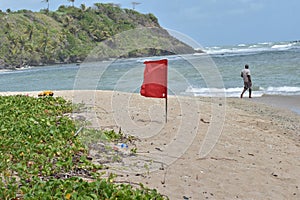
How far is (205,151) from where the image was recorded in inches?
233

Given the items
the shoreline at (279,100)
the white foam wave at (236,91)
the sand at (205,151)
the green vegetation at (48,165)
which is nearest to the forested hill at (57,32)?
the white foam wave at (236,91)

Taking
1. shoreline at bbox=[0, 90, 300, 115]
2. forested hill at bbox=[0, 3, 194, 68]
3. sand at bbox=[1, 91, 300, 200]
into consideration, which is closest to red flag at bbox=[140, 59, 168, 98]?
sand at bbox=[1, 91, 300, 200]

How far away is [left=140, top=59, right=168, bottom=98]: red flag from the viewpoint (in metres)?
6.70

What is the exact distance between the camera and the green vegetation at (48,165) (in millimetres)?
3562

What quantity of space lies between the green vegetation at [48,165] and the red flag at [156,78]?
41.8 inches

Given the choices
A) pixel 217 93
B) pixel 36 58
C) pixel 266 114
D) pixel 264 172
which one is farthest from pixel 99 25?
pixel 264 172

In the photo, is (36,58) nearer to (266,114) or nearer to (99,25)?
(99,25)

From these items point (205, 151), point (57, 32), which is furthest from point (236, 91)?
point (57, 32)

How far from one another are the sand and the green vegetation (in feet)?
1.44

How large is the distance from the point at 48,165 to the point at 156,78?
2.94 m

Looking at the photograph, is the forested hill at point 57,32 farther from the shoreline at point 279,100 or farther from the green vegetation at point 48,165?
the green vegetation at point 48,165

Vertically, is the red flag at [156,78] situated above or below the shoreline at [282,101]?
above

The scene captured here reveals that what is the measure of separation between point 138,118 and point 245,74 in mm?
8156

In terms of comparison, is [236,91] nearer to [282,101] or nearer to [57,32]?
[282,101]
